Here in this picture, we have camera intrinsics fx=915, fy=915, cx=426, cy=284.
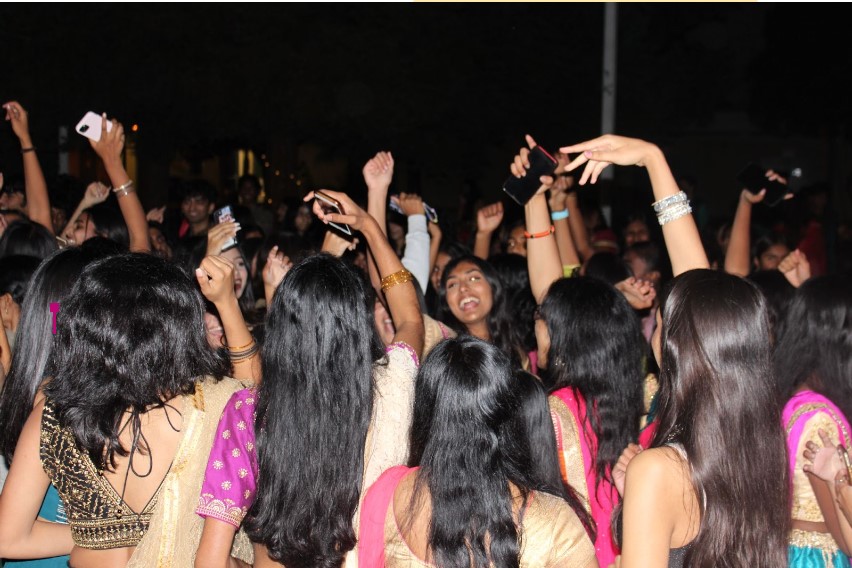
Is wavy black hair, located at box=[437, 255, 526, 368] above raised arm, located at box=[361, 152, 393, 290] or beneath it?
beneath

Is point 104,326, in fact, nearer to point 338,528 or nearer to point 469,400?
point 338,528

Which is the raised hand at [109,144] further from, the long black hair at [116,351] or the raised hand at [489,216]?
the long black hair at [116,351]

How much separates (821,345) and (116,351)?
7.61 ft

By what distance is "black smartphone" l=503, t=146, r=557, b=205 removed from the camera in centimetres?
398

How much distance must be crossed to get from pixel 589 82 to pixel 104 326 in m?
11.4

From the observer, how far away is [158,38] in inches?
387

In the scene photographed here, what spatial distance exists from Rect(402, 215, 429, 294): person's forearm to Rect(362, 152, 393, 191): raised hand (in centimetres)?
86

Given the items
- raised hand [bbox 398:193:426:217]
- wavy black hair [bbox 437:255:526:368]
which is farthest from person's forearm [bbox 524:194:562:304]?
raised hand [bbox 398:193:426:217]

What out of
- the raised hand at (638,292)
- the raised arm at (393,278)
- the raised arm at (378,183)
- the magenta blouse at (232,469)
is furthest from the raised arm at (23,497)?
the raised hand at (638,292)

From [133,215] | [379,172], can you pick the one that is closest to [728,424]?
[379,172]

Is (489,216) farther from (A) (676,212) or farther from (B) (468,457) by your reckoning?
(B) (468,457)

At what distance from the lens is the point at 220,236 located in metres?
4.21

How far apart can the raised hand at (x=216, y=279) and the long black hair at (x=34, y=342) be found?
0.44 metres

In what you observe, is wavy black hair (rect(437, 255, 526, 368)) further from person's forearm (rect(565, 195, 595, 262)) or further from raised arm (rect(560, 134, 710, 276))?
person's forearm (rect(565, 195, 595, 262))
